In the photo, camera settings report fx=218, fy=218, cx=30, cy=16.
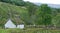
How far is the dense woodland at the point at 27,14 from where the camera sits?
38.0m

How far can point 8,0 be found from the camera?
210ft

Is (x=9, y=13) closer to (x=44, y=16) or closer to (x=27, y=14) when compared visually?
(x=27, y=14)

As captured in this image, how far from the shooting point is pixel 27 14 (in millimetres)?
52688

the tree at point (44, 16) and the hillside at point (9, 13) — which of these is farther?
the hillside at point (9, 13)

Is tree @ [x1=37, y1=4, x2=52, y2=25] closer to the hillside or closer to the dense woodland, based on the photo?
the dense woodland

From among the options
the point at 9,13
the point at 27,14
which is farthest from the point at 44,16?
the point at 27,14

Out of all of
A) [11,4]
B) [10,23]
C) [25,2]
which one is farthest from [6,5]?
[10,23]

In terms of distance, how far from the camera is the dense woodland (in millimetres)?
38000

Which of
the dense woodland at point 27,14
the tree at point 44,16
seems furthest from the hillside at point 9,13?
the tree at point 44,16

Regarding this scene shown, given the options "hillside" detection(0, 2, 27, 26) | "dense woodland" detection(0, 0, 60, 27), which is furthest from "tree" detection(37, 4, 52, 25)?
"hillside" detection(0, 2, 27, 26)

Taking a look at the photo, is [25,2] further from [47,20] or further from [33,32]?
[33,32]

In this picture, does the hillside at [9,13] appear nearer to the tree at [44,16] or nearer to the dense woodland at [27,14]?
the dense woodland at [27,14]

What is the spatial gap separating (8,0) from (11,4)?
151 cm

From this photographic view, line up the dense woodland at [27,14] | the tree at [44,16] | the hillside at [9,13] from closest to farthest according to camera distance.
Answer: the tree at [44,16] < the dense woodland at [27,14] < the hillside at [9,13]
